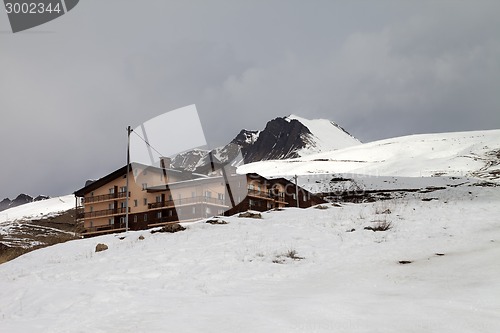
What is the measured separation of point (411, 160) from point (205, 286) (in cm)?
9868

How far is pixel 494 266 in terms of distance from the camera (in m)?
8.72

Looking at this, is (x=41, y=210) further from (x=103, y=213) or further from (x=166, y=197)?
(x=166, y=197)

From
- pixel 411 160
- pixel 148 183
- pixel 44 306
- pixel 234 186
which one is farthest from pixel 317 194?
pixel 44 306

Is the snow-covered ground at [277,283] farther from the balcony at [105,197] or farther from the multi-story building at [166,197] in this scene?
the balcony at [105,197]

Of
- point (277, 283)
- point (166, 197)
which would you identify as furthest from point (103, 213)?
point (277, 283)

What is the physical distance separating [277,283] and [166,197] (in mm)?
46563

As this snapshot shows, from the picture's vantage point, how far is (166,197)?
53969mm

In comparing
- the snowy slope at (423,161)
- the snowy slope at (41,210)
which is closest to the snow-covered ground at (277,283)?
the snowy slope at (423,161)

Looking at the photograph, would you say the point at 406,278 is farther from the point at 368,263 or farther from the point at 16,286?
the point at 16,286

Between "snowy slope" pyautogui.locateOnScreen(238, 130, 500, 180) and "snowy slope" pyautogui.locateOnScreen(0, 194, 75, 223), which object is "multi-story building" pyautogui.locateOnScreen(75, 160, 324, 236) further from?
"snowy slope" pyautogui.locateOnScreen(0, 194, 75, 223)

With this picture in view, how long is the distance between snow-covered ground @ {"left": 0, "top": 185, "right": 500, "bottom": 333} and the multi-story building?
3498 cm

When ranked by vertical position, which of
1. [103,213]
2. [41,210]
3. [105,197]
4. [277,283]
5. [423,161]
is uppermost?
[423,161]

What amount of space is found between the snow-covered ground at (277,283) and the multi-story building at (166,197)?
35.0 meters

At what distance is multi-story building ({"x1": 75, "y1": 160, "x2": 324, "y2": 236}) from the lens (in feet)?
171
